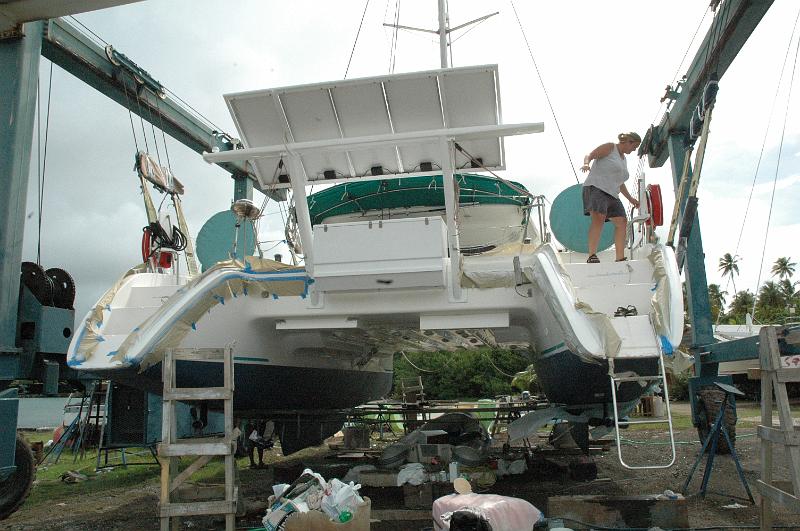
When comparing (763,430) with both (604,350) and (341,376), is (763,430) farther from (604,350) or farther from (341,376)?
(341,376)

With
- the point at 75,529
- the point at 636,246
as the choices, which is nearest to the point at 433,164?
the point at 636,246

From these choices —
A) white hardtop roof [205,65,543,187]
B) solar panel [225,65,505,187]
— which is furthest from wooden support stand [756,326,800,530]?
solar panel [225,65,505,187]

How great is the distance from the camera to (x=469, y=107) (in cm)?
531

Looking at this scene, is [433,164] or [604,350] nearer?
[604,350]

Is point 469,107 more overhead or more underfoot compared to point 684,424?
more overhead

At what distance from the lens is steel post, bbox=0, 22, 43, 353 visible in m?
5.19

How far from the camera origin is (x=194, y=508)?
3.83 metres

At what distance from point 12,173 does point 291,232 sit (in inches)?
102

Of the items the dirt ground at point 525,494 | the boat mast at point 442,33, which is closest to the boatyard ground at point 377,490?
the dirt ground at point 525,494

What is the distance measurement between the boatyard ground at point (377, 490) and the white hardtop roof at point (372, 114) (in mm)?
2859

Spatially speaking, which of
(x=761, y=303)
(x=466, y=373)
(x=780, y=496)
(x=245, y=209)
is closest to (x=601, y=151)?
(x=780, y=496)

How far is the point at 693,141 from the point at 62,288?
6226 millimetres

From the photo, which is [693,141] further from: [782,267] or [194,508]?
[782,267]

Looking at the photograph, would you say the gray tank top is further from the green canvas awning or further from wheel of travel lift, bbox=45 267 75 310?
wheel of travel lift, bbox=45 267 75 310
